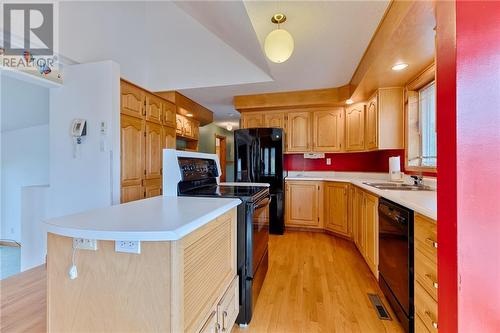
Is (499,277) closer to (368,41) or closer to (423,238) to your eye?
(423,238)

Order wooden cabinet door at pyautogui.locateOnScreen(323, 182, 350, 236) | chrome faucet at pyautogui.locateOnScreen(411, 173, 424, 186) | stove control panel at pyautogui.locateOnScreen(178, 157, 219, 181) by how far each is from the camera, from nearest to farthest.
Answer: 1. stove control panel at pyautogui.locateOnScreen(178, 157, 219, 181)
2. chrome faucet at pyautogui.locateOnScreen(411, 173, 424, 186)
3. wooden cabinet door at pyautogui.locateOnScreen(323, 182, 350, 236)

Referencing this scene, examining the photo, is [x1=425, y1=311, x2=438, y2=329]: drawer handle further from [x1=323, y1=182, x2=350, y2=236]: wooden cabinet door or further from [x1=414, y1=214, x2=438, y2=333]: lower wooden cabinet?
[x1=323, y1=182, x2=350, y2=236]: wooden cabinet door

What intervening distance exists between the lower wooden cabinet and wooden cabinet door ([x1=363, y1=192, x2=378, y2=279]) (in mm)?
786

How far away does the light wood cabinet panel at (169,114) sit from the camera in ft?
12.1

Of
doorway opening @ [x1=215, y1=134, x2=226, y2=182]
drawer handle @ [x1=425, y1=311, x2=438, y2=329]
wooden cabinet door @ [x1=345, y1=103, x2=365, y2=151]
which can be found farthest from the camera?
doorway opening @ [x1=215, y1=134, x2=226, y2=182]

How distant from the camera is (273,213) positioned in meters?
3.71

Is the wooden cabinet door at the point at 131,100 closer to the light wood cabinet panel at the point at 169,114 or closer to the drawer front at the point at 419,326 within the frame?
the light wood cabinet panel at the point at 169,114

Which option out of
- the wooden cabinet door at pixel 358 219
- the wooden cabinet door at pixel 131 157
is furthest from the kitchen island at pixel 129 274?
the wooden cabinet door at pixel 358 219

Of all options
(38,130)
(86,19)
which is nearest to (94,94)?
(86,19)

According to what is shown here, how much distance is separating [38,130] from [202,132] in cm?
333

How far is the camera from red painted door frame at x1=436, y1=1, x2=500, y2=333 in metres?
0.78

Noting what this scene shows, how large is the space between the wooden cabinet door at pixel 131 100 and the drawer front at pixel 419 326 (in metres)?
3.31

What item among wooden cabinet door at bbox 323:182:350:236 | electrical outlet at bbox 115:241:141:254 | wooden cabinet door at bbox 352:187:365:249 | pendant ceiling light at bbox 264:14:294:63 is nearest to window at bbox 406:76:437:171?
wooden cabinet door at bbox 352:187:365:249

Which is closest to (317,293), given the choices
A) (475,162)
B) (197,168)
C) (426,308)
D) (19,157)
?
(426,308)
